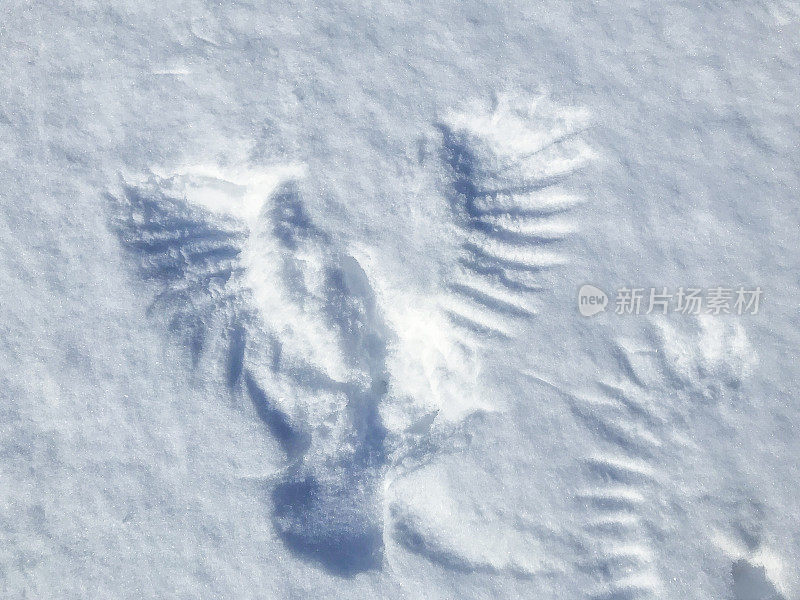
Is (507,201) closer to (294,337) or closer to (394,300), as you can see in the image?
(394,300)

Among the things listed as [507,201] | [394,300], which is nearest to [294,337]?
[394,300]

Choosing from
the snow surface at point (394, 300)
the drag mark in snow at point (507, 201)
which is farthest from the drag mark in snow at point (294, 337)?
the drag mark in snow at point (507, 201)

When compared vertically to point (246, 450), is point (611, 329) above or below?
above

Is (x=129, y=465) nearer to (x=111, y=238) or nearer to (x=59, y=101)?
(x=111, y=238)

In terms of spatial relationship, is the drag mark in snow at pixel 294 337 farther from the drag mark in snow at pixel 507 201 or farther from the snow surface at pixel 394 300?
the drag mark in snow at pixel 507 201

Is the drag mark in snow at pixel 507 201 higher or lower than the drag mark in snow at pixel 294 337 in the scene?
higher

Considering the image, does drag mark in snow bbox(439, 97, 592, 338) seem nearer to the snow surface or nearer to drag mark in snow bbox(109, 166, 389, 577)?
the snow surface

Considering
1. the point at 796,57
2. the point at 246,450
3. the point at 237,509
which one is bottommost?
the point at 237,509

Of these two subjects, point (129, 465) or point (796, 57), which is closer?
point (129, 465)

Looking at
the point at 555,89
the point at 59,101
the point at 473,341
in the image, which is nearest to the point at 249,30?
the point at 59,101
